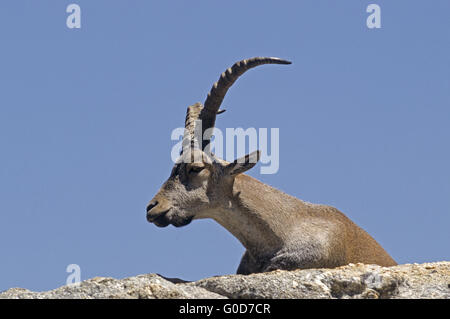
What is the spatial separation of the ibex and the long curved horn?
486 millimetres

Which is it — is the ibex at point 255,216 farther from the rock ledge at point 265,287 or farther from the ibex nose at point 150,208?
the rock ledge at point 265,287

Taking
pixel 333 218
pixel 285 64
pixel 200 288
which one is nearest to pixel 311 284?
pixel 200 288

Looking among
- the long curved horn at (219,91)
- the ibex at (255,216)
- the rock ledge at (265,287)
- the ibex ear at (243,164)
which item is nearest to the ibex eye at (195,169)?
the ibex at (255,216)

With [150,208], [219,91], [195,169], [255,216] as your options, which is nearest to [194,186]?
[195,169]

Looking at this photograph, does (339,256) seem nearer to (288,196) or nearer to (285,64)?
(288,196)

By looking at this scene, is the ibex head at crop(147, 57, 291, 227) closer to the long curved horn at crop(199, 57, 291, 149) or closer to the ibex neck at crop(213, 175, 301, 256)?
the ibex neck at crop(213, 175, 301, 256)

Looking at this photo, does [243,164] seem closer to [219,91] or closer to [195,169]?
[195,169]

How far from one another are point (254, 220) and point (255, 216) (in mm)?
83

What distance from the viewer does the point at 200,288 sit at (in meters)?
16.7

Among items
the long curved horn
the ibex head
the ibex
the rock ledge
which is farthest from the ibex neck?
the rock ledge

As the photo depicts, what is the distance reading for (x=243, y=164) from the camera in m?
20.8
